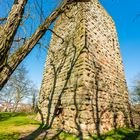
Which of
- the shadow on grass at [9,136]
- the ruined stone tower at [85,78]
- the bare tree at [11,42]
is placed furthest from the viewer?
the ruined stone tower at [85,78]

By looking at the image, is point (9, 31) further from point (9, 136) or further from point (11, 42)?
point (9, 136)

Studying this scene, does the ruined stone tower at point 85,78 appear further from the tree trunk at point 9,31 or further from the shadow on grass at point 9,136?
the tree trunk at point 9,31

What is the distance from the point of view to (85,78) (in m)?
6.64

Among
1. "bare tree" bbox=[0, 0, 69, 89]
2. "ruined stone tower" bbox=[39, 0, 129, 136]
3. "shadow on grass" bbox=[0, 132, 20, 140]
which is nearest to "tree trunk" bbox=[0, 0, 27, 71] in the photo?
"bare tree" bbox=[0, 0, 69, 89]

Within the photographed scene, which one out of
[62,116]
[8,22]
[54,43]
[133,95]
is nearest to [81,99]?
[62,116]

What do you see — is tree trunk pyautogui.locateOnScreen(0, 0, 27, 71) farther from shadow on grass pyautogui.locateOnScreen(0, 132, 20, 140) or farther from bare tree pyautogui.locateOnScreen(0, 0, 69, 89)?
shadow on grass pyautogui.locateOnScreen(0, 132, 20, 140)

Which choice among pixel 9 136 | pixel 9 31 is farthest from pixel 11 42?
pixel 9 136

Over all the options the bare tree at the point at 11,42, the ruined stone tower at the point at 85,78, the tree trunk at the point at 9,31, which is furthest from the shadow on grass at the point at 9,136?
the tree trunk at the point at 9,31

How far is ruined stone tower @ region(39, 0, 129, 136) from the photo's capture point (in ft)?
21.4

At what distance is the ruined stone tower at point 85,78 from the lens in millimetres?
6523

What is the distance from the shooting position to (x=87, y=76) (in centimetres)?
675

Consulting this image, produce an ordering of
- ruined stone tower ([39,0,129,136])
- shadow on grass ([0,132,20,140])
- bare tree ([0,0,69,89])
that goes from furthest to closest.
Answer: ruined stone tower ([39,0,129,136]) → shadow on grass ([0,132,20,140]) → bare tree ([0,0,69,89])

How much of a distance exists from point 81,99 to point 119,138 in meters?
1.91

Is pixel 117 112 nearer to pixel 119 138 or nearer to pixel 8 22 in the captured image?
pixel 119 138
